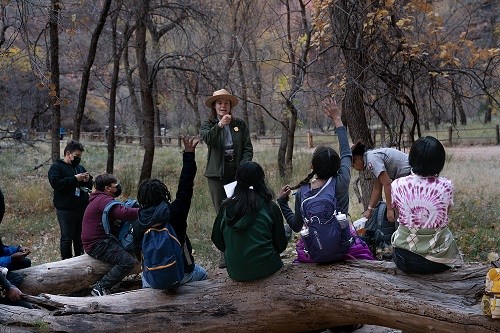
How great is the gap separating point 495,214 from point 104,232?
6.15 metres

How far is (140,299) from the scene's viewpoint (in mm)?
4234

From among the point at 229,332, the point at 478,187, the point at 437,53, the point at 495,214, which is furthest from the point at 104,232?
the point at 478,187

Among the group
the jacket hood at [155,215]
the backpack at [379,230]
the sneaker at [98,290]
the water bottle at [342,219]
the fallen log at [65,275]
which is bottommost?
the sneaker at [98,290]

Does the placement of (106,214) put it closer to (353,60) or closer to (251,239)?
(251,239)

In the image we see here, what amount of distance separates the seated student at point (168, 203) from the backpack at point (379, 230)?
2.02m

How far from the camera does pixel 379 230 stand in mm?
5270

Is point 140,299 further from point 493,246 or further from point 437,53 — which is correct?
point 437,53

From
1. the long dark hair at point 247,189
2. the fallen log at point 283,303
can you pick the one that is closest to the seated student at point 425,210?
the fallen log at point 283,303

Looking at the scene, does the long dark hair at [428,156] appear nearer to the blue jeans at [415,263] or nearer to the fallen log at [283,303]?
the blue jeans at [415,263]

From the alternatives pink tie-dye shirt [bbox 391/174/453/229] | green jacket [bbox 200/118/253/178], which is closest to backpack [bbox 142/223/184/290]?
green jacket [bbox 200/118/253/178]

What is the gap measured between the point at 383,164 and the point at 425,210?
1300mm

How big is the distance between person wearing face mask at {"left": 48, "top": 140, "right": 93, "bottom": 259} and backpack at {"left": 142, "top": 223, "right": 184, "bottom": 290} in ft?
7.13

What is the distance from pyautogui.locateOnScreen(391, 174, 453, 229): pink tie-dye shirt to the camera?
11.6ft

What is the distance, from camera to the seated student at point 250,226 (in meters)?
3.82
